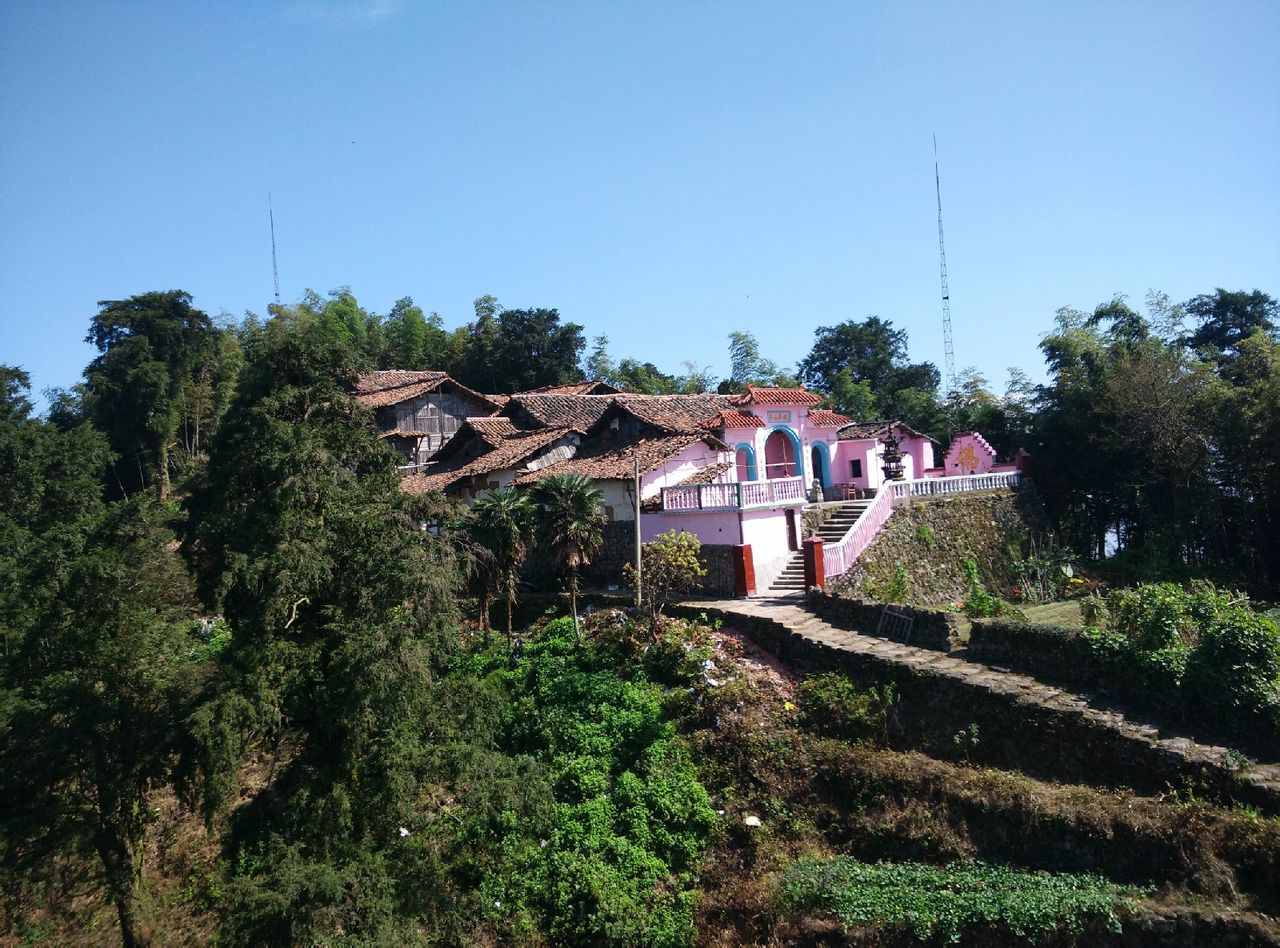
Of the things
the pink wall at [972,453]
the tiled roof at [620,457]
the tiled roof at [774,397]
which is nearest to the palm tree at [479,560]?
the tiled roof at [620,457]

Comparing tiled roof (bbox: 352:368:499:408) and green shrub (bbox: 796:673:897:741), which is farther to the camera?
tiled roof (bbox: 352:368:499:408)

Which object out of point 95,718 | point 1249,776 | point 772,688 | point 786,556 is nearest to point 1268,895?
point 1249,776

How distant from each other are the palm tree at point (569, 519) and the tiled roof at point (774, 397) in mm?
8564

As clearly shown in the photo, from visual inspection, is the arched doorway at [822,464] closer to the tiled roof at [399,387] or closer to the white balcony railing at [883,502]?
Result: the white balcony railing at [883,502]

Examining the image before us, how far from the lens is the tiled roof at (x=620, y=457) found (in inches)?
950

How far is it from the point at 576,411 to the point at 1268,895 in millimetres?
26298

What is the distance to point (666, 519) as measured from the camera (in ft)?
74.5

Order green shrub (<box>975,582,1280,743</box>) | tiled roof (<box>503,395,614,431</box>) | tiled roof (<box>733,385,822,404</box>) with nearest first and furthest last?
green shrub (<box>975,582,1280,743</box>) → tiled roof (<box>733,385,822,404</box>) → tiled roof (<box>503,395,614,431</box>)

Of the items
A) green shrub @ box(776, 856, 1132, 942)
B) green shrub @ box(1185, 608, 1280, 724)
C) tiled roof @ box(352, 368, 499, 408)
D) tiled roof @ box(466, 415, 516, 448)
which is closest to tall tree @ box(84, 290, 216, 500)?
tiled roof @ box(352, 368, 499, 408)

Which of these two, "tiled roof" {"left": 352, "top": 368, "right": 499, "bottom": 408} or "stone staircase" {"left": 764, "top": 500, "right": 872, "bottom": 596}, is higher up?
"tiled roof" {"left": 352, "top": 368, "right": 499, "bottom": 408}

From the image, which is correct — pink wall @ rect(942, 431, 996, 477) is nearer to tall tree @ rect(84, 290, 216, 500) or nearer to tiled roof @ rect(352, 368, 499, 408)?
tiled roof @ rect(352, 368, 499, 408)

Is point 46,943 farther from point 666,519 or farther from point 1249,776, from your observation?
point 1249,776

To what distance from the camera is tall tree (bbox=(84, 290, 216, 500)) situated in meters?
41.9

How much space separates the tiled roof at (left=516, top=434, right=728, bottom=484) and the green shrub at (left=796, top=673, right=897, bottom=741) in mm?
8797
